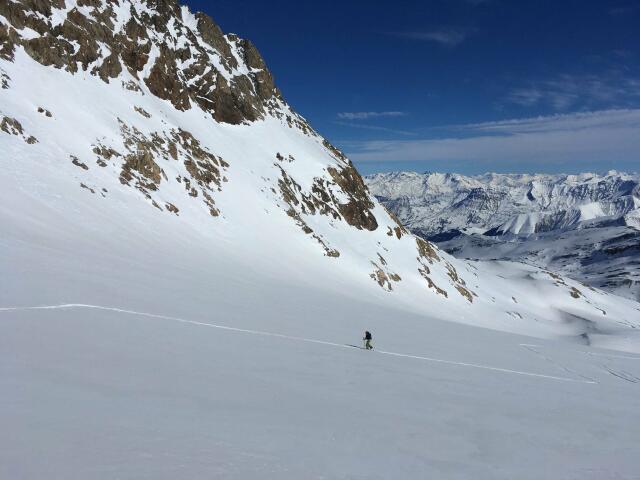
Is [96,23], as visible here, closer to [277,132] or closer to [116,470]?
[277,132]

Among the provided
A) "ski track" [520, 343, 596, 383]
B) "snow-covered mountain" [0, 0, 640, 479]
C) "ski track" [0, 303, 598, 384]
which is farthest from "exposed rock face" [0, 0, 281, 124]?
"ski track" [520, 343, 596, 383]

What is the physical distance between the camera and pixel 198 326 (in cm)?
1636

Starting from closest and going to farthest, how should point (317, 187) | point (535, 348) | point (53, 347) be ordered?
1. point (53, 347)
2. point (535, 348)
3. point (317, 187)

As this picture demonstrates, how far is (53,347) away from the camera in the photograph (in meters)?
10.6

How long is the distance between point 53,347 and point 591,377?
73.7 ft

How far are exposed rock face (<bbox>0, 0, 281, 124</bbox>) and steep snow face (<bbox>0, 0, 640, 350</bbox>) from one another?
0.25m

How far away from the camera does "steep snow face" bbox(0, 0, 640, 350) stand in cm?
2420

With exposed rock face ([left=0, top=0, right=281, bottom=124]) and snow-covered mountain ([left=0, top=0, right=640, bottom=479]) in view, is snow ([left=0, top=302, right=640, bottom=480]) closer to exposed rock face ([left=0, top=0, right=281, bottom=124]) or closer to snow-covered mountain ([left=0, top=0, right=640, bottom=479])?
snow-covered mountain ([left=0, top=0, right=640, bottom=479])

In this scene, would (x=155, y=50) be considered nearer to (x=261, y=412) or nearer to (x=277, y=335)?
(x=277, y=335)

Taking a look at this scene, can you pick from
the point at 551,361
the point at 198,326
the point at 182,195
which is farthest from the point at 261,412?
the point at 182,195

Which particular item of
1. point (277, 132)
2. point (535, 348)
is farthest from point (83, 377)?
point (277, 132)

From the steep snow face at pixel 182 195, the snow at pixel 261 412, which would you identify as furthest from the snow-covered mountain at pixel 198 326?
the steep snow face at pixel 182 195

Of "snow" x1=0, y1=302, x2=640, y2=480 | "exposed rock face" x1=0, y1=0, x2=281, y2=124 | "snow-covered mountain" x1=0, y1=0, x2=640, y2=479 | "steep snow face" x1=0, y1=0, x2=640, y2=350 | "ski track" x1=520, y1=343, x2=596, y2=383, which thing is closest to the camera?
"snow" x1=0, y1=302, x2=640, y2=480

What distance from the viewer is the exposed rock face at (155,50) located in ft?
167
